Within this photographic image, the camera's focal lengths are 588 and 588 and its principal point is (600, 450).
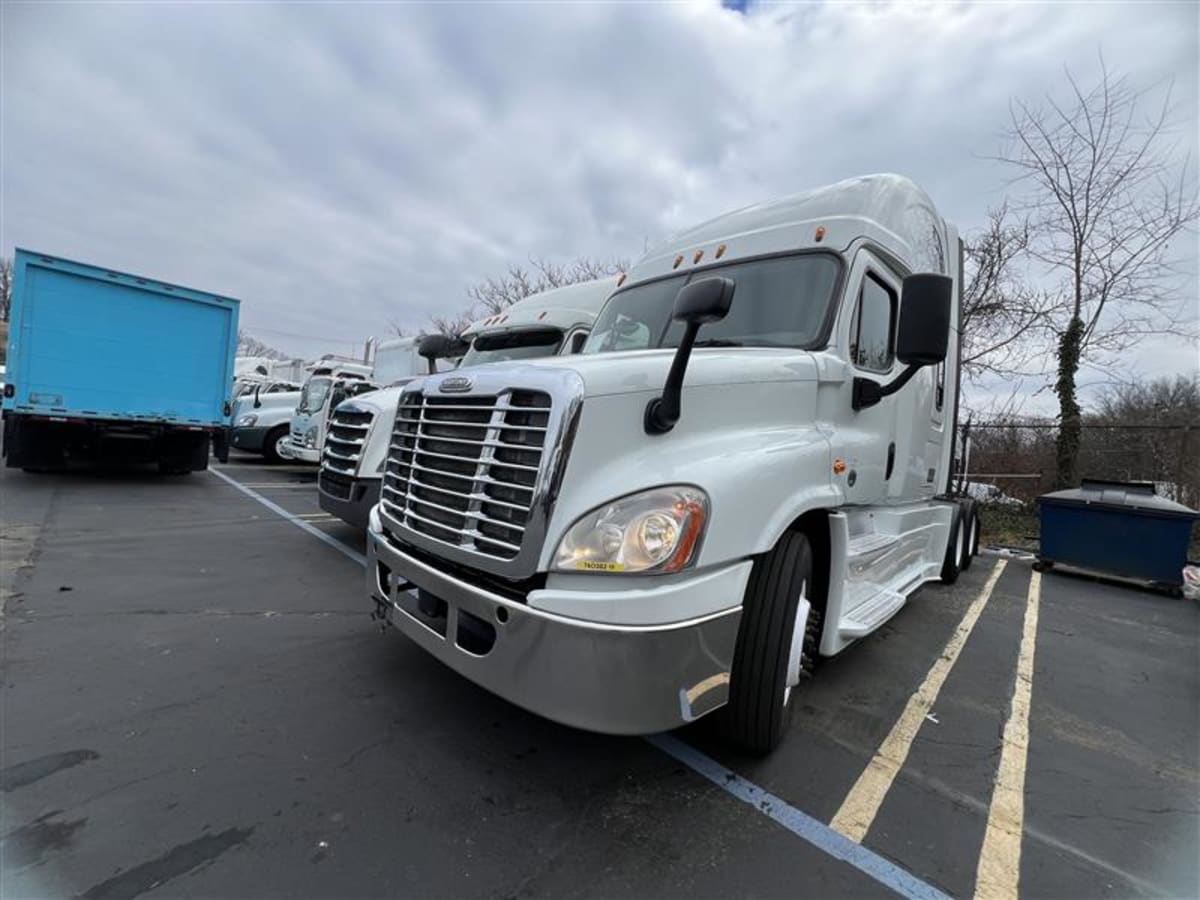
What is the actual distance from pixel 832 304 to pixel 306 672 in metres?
3.54

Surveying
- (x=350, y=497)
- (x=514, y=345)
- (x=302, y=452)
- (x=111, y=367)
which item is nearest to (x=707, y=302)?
(x=350, y=497)

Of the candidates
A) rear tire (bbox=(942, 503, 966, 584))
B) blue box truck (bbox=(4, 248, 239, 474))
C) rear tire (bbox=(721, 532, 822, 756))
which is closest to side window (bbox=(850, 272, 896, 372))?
rear tire (bbox=(721, 532, 822, 756))

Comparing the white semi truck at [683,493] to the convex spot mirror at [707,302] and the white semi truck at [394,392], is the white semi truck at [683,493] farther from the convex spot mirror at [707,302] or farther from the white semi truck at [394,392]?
the white semi truck at [394,392]

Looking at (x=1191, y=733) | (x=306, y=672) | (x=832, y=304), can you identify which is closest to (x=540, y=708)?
(x=306, y=672)

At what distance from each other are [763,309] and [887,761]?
7.82 feet

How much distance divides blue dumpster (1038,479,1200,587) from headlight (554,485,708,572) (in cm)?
773

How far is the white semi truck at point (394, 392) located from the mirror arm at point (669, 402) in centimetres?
291

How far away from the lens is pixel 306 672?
329 centimetres

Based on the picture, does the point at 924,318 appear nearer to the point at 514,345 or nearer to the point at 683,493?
the point at 683,493

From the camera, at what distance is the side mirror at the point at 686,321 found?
2107 millimetres

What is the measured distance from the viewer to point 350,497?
5.68 m

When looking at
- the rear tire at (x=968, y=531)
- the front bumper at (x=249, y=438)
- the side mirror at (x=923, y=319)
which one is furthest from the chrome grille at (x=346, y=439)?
the front bumper at (x=249, y=438)

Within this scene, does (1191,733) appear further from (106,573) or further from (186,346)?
(186,346)

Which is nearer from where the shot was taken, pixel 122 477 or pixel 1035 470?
pixel 122 477
